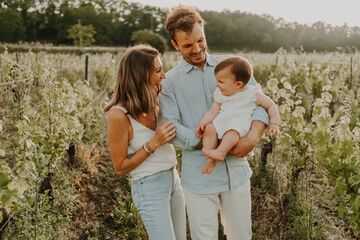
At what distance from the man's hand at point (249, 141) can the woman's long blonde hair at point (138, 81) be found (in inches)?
19.7

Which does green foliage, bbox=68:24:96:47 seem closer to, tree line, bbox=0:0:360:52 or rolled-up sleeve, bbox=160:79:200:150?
tree line, bbox=0:0:360:52

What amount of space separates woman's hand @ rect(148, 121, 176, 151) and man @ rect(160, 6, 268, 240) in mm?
39

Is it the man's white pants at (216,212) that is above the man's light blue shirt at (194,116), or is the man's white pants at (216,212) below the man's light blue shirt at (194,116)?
below

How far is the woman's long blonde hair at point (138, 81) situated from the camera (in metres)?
2.41

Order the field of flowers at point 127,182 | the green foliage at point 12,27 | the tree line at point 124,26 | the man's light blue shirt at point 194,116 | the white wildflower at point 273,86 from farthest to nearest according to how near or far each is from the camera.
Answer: the tree line at point 124,26 → the green foliage at point 12,27 → the white wildflower at point 273,86 → the field of flowers at point 127,182 → the man's light blue shirt at point 194,116

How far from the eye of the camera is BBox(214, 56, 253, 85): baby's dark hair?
2.40 meters

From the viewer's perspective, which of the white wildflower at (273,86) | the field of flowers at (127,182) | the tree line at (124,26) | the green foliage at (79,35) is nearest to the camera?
the field of flowers at (127,182)

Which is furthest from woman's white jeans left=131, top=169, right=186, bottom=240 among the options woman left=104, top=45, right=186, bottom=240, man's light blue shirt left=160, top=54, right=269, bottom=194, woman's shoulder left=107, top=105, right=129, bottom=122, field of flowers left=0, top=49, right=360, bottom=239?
field of flowers left=0, top=49, right=360, bottom=239

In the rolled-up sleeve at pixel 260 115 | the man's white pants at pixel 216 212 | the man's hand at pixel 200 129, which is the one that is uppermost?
the rolled-up sleeve at pixel 260 115

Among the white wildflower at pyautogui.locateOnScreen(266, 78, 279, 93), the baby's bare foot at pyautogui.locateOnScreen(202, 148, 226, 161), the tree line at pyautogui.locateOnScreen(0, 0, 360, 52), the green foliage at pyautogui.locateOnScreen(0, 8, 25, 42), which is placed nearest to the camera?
the baby's bare foot at pyautogui.locateOnScreen(202, 148, 226, 161)

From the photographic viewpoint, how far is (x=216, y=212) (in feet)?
8.16

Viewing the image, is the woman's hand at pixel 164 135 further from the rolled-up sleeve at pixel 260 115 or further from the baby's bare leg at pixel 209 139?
the rolled-up sleeve at pixel 260 115

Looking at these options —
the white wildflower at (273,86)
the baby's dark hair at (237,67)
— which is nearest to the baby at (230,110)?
the baby's dark hair at (237,67)

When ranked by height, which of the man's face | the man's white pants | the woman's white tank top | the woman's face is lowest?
the man's white pants
